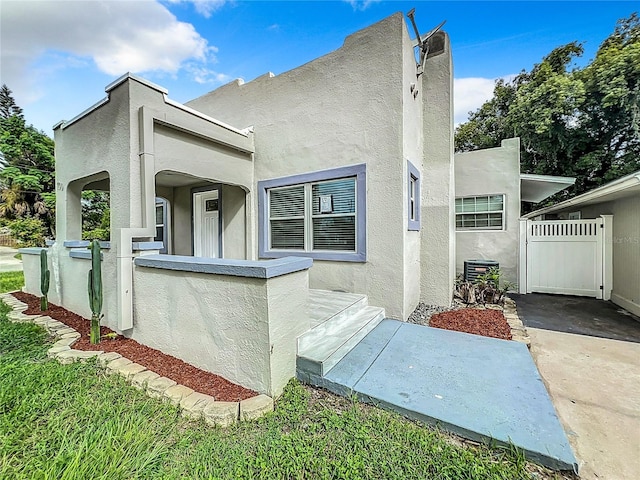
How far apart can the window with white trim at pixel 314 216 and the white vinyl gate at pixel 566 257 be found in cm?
599

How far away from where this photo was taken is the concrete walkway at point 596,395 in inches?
85.3

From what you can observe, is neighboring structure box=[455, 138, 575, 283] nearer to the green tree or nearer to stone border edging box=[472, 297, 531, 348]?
stone border edging box=[472, 297, 531, 348]

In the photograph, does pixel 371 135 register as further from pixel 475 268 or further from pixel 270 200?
pixel 475 268

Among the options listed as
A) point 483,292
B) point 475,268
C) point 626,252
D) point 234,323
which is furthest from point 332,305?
point 626,252

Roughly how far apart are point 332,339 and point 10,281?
11.5 m

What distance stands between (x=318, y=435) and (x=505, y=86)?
2388 cm

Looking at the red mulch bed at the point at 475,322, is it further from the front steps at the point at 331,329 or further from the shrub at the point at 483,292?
the front steps at the point at 331,329

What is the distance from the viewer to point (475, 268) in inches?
306

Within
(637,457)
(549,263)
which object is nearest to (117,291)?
(637,457)

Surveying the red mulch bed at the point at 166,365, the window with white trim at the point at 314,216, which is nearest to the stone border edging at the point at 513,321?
the window with white trim at the point at 314,216

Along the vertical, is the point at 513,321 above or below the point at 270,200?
below

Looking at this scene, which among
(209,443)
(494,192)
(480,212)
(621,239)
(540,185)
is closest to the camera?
(209,443)

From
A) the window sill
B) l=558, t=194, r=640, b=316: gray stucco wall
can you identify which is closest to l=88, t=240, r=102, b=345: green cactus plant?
the window sill

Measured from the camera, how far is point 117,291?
4.00 metres
